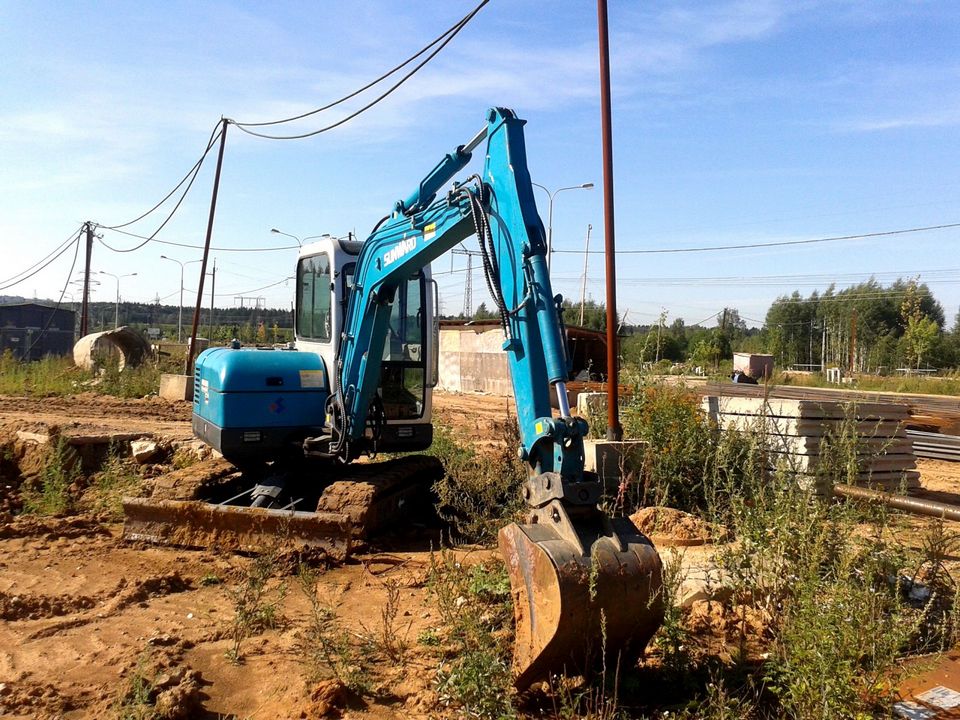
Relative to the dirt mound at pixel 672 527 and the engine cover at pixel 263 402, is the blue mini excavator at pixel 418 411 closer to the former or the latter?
the engine cover at pixel 263 402

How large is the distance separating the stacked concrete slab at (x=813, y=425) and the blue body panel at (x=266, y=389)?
4501 mm

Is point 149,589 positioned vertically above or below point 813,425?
below

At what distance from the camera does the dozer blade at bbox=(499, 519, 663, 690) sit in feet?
12.9

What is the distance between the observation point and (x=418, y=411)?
888 centimetres

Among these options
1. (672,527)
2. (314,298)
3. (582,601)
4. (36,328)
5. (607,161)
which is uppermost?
(607,161)

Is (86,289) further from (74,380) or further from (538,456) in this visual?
(538,456)

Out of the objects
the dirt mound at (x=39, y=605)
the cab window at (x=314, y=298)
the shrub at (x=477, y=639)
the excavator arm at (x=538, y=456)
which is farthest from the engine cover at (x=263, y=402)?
the shrub at (x=477, y=639)

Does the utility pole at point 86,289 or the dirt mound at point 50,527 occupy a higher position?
the utility pole at point 86,289

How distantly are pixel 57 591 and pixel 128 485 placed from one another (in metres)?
3.81

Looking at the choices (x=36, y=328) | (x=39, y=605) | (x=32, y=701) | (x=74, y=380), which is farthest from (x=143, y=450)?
(x=36, y=328)

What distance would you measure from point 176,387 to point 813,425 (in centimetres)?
1845

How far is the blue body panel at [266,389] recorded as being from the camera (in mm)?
8469

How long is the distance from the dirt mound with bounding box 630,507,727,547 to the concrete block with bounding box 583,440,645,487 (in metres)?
0.98

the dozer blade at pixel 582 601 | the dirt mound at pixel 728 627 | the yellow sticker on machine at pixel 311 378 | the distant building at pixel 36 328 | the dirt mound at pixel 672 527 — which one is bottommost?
the dirt mound at pixel 728 627
